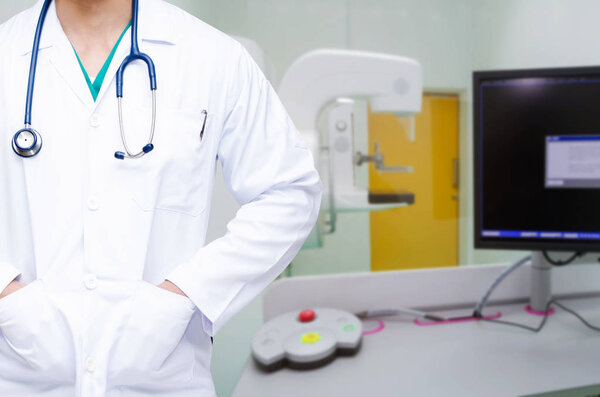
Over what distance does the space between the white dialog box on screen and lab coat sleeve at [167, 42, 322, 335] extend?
2.05 feet

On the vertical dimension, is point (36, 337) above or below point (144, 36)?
below

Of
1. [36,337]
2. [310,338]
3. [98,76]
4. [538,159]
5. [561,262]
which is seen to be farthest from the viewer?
[561,262]

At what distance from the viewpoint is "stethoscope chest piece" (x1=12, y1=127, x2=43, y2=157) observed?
0.59 meters

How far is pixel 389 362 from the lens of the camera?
2.87 feet

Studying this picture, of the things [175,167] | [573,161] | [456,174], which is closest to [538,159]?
[573,161]

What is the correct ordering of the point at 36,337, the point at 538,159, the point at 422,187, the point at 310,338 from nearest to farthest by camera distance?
the point at 36,337, the point at 310,338, the point at 538,159, the point at 422,187

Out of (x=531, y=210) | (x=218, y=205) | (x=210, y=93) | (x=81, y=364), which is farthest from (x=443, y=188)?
(x=81, y=364)

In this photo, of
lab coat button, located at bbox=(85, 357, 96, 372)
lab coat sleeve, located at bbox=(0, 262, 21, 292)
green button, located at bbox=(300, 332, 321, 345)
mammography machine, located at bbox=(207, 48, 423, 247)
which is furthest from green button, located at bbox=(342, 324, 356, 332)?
lab coat sleeve, located at bbox=(0, 262, 21, 292)

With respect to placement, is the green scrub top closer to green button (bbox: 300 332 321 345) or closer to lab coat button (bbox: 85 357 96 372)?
lab coat button (bbox: 85 357 96 372)

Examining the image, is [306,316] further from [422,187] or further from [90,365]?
[422,187]

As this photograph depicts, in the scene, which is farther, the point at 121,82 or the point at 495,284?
the point at 495,284

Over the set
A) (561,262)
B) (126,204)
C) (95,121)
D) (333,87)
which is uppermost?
(333,87)

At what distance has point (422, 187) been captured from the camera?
132 inches

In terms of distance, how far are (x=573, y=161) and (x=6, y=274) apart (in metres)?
1.15
